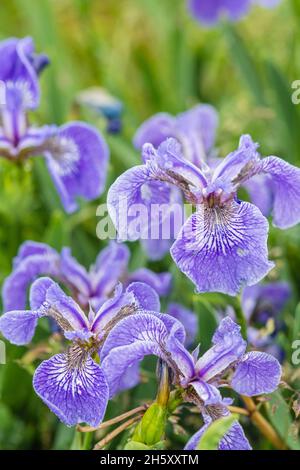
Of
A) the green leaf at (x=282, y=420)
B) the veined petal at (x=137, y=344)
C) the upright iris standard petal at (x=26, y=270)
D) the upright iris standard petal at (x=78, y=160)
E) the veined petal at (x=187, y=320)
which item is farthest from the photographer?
the upright iris standard petal at (x=78, y=160)

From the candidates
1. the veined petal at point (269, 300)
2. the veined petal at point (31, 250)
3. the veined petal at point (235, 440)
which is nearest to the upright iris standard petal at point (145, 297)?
the veined petal at point (235, 440)

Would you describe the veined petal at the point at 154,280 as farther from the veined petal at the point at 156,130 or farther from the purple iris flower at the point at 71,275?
the veined petal at the point at 156,130

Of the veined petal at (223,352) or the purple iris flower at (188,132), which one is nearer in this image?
the veined petal at (223,352)

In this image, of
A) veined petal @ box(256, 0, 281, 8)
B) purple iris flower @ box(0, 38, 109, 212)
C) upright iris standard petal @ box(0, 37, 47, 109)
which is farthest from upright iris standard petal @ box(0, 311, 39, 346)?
veined petal @ box(256, 0, 281, 8)

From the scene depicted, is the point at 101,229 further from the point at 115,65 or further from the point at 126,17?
the point at 126,17

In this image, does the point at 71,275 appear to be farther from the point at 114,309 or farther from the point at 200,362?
the point at 200,362

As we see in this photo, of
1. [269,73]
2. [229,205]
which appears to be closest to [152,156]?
[229,205]
